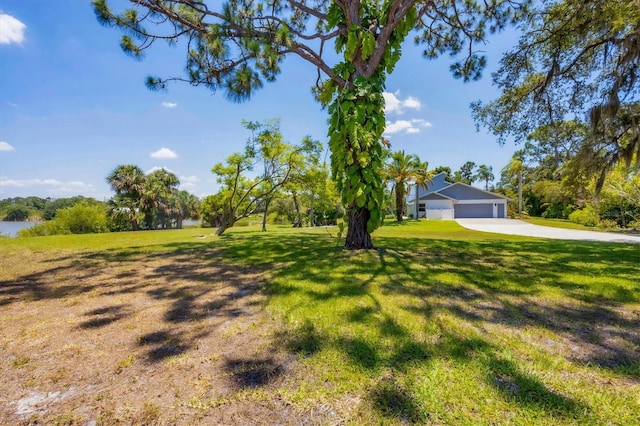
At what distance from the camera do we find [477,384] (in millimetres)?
1776

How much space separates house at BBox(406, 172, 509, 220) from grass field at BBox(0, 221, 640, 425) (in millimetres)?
26527

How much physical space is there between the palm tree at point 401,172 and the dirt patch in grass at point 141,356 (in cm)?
2191

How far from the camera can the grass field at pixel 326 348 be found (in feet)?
5.32

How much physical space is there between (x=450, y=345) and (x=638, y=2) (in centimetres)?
784

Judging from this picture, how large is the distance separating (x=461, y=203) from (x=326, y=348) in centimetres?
3280

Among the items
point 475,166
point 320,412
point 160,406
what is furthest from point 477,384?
point 475,166

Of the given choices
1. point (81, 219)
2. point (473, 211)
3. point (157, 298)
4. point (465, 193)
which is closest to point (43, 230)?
point (81, 219)

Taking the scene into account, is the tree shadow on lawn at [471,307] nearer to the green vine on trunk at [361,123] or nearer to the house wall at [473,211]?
the green vine on trunk at [361,123]

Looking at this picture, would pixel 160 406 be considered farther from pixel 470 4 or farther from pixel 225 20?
pixel 470 4

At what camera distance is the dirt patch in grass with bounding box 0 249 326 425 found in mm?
1640

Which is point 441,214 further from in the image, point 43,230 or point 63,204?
point 63,204

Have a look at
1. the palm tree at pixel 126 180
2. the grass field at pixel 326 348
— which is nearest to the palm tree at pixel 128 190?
the palm tree at pixel 126 180

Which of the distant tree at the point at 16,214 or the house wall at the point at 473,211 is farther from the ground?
the distant tree at the point at 16,214

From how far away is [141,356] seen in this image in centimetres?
221
